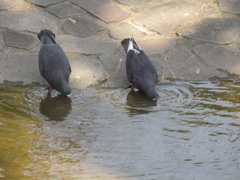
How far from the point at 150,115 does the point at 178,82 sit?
120 centimetres

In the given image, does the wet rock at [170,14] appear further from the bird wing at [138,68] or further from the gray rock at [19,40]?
the gray rock at [19,40]

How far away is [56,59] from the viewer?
19.5 feet

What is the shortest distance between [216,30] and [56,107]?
308cm

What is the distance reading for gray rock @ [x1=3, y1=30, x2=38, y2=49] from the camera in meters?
6.85

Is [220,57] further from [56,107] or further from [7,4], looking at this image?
[7,4]

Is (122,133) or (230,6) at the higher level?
(230,6)

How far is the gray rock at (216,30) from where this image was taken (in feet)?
23.3

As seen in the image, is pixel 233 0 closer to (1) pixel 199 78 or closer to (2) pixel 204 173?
(1) pixel 199 78

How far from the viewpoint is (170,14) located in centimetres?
764

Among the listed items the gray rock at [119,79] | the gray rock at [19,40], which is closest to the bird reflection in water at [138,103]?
the gray rock at [119,79]

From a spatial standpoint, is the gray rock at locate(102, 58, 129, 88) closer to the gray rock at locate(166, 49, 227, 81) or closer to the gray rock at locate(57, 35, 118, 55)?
the gray rock at locate(57, 35, 118, 55)

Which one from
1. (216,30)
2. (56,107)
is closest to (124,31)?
(216,30)

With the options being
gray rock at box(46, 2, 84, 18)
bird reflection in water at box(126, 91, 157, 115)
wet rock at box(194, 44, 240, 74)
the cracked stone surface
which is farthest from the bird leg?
wet rock at box(194, 44, 240, 74)

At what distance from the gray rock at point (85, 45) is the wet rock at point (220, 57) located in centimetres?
128
